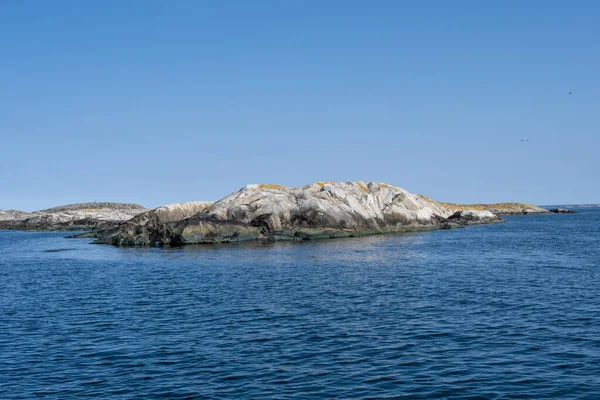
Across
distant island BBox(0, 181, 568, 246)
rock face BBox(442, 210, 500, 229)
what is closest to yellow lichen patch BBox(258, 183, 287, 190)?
distant island BBox(0, 181, 568, 246)

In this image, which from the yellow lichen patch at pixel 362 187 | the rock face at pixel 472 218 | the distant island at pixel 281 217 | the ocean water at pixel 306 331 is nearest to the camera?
the ocean water at pixel 306 331

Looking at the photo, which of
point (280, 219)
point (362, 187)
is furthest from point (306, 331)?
point (362, 187)

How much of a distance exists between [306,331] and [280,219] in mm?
63737

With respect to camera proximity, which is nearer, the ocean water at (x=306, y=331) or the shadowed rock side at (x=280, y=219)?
the ocean water at (x=306, y=331)

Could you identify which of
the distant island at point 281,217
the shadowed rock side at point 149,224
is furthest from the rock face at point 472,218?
the shadowed rock side at point 149,224

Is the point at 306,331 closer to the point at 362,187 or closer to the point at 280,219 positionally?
the point at 280,219

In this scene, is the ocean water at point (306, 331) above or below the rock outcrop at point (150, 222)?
below

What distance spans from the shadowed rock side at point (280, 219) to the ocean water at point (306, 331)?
29.5m

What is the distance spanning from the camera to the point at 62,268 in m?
58.2

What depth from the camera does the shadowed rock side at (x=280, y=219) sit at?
276 ft

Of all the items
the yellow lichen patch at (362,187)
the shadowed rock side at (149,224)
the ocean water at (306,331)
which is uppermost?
the yellow lichen patch at (362,187)

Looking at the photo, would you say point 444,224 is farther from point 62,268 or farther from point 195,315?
point 195,315

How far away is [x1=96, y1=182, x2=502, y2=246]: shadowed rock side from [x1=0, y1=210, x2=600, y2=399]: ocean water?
2952 cm

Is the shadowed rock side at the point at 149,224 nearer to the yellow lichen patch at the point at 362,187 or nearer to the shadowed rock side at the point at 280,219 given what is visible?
the shadowed rock side at the point at 280,219
